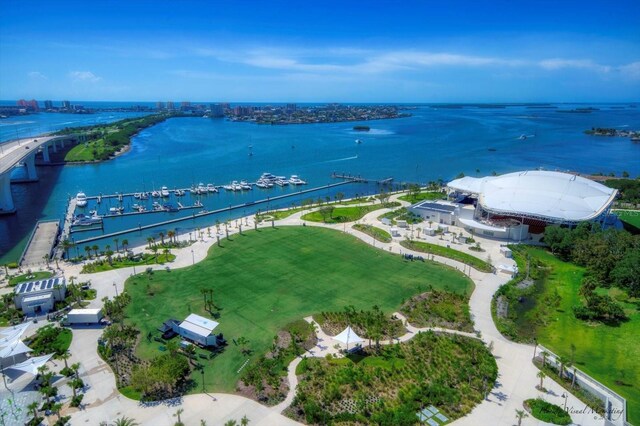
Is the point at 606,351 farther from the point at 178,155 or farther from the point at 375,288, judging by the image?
the point at 178,155

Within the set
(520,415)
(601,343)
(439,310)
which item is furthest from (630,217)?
(520,415)

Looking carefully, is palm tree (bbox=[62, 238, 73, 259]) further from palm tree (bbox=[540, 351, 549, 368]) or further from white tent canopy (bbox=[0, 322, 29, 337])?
palm tree (bbox=[540, 351, 549, 368])

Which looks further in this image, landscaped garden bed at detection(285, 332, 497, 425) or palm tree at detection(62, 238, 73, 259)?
palm tree at detection(62, 238, 73, 259)

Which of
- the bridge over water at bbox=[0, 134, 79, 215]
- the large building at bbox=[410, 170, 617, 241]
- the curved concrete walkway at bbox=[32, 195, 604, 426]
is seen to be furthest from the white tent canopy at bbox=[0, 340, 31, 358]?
the large building at bbox=[410, 170, 617, 241]

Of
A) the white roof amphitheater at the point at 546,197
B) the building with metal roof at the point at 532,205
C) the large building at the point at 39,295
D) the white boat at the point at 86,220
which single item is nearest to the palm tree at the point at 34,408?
the large building at the point at 39,295

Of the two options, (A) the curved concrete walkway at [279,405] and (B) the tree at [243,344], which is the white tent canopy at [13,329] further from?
(B) the tree at [243,344]

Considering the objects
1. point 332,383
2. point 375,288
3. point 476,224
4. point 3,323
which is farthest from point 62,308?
point 476,224
